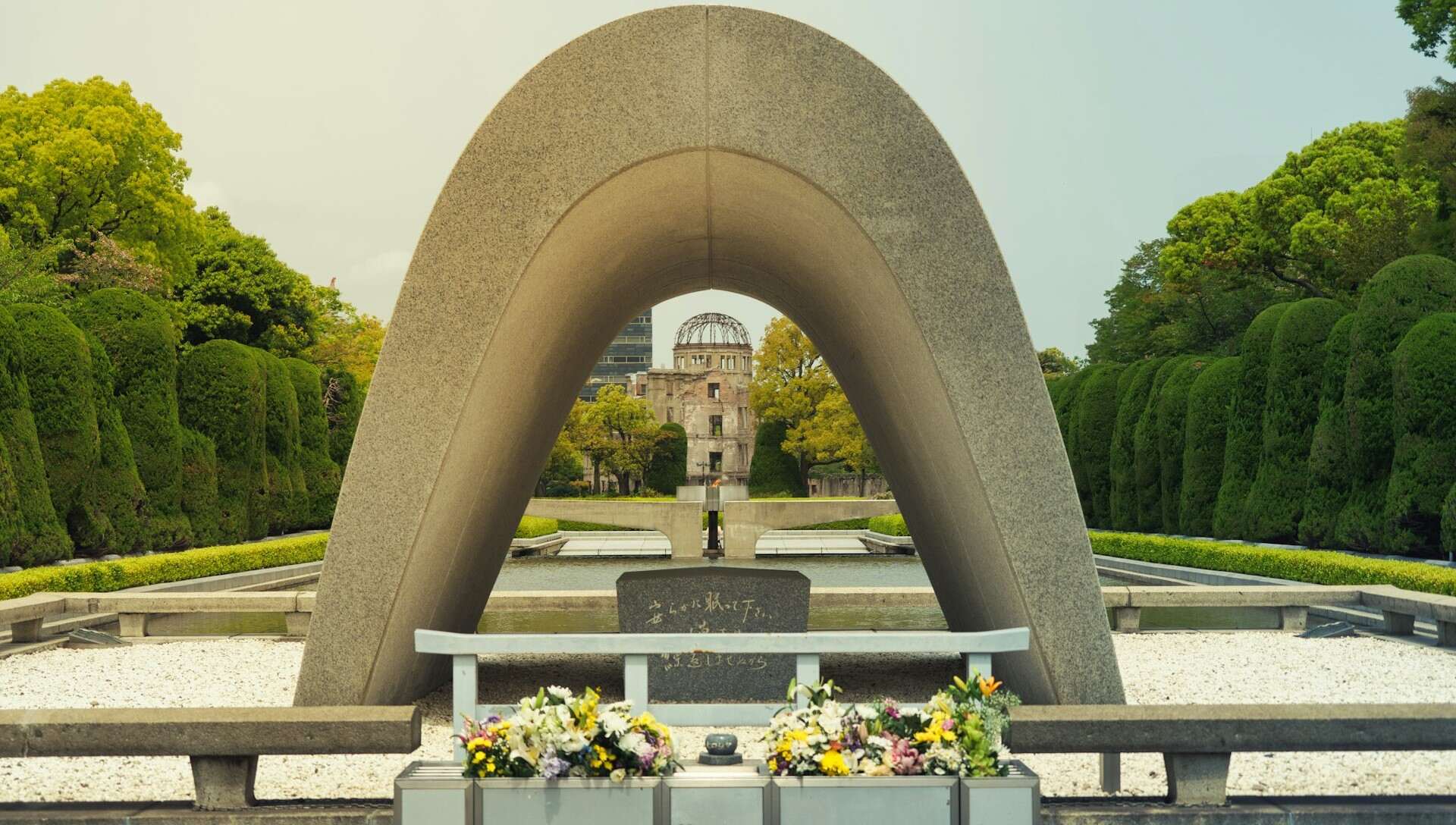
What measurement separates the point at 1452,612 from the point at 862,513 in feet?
64.9

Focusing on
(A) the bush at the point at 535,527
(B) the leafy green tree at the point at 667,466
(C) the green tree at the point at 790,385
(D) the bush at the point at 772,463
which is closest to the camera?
(A) the bush at the point at 535,527

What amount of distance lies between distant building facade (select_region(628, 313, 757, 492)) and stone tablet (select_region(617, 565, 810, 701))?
52820mm

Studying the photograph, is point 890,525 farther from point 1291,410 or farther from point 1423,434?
point 1423,434

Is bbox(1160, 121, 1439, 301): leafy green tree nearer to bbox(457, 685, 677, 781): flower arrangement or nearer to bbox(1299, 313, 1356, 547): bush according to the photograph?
bbox(1299, 313, 1356, 547): bush

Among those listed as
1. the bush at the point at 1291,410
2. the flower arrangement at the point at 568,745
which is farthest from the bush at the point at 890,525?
the flower arrangement at the point at 568,745

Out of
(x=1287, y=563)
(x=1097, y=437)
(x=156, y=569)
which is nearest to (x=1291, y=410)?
(x=1287, y=563)

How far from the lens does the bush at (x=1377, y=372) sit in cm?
1822

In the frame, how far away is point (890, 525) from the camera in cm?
3525

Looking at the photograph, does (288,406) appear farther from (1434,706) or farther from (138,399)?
(1434,706)

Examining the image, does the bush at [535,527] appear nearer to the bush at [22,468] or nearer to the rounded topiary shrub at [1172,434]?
the bush at [22,468]

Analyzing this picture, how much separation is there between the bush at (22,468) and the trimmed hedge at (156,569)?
137cm

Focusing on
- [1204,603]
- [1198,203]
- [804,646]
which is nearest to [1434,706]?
[804,646]

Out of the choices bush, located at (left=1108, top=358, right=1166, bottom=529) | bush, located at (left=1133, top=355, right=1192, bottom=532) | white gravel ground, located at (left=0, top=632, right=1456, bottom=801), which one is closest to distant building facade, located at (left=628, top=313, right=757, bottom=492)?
bush, located at (left=1108, top=358, right=1166, bottom=529)

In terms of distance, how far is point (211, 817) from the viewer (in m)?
4.74
